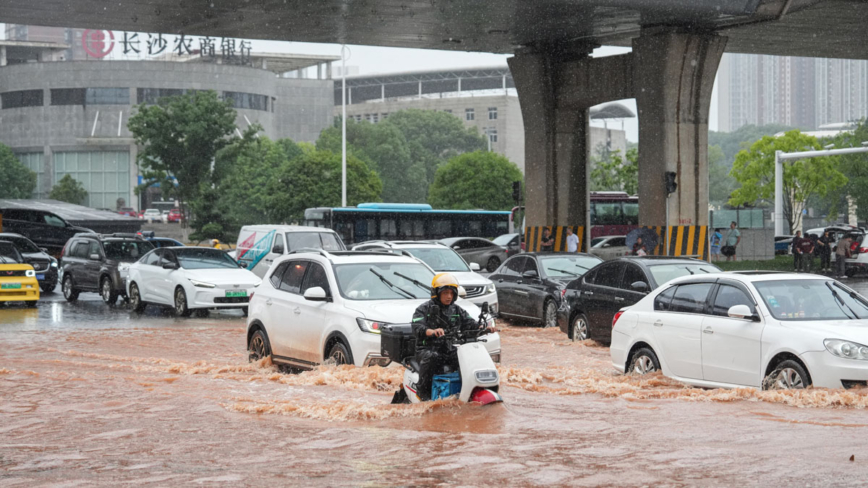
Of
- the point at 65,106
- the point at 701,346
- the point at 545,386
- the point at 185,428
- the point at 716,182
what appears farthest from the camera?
the point at 716,182

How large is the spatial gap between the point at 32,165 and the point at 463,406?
110107 millimetres

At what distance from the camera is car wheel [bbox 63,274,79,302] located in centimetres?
2931

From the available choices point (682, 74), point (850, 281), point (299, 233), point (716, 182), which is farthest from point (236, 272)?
point (716, 182)

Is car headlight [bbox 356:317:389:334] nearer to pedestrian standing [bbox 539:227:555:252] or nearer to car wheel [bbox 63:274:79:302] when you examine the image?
car wheel [bbox 63:274:79:302]

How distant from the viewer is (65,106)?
10625cm

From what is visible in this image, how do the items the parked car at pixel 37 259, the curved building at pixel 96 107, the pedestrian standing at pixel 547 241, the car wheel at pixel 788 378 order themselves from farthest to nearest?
Answer: the curved building at pixel 96 107 < the pedestrian standing at pixel 547 241 < the parked car at pixel 37 259 < the car wheel at pixel 788 378

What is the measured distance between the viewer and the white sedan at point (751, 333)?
400 inches

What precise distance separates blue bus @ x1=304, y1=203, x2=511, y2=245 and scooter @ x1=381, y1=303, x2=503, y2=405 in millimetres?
36535

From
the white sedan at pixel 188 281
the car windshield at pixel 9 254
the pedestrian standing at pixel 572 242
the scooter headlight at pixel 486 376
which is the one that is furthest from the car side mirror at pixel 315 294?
the pedestrian standing at pixel 572 242

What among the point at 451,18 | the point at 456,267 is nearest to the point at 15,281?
the point at 456,267

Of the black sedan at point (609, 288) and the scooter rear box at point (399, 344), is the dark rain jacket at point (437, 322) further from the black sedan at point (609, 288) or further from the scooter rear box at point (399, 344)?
the black sedan at point (609, 288)

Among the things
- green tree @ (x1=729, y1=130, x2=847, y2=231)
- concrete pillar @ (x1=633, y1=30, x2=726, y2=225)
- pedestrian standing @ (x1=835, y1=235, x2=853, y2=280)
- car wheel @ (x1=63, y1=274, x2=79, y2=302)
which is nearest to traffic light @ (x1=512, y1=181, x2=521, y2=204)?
concrete pillar @ (x1=633, y1=30, x2=726, y2=225)

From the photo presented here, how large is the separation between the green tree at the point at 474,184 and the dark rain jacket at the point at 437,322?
78.3m

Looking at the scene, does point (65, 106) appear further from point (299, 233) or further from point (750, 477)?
point (750, 477)
